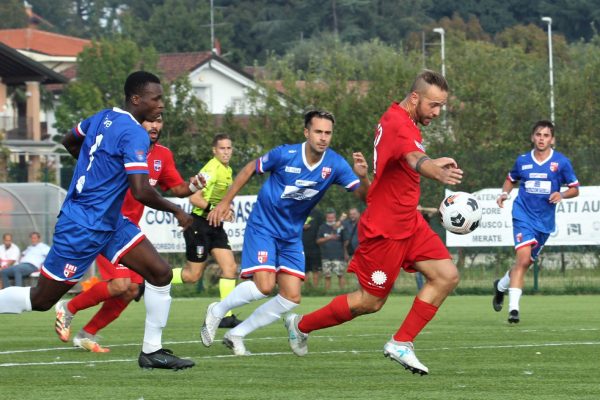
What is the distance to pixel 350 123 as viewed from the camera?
1683 inches

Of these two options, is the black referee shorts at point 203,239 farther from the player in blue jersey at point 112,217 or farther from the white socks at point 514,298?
the player in blue jersey at point 112,217

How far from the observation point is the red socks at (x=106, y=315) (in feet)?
39.6

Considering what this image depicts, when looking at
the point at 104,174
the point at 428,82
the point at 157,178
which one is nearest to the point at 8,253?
the point at 157,178

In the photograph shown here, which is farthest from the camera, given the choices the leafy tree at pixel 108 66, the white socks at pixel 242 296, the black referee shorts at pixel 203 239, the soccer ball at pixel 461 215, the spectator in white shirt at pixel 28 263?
the leafy tree at pixel 108 66

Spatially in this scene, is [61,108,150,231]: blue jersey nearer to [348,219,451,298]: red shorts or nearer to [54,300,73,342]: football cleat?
[348,219,451,298]: red shorts

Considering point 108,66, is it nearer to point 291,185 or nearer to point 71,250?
point 291,185

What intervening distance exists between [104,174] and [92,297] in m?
3.26

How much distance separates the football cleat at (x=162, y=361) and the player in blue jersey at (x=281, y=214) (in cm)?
164

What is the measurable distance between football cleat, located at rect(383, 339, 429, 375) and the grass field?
Result: 65 mm

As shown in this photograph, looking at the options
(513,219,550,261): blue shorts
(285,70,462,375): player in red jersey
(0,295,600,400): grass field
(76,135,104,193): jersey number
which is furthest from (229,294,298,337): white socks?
(513,219,550,261): blue shorts

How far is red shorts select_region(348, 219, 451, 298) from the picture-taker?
9914 mm

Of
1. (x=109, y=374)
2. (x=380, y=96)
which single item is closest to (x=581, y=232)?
(x=109, y=374)

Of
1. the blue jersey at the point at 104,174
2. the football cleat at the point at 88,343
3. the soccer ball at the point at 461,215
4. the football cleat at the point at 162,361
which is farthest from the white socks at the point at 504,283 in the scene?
the blue jersey at the point at 104,174

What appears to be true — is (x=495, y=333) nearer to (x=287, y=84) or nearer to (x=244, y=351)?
(x=244, y=351)
